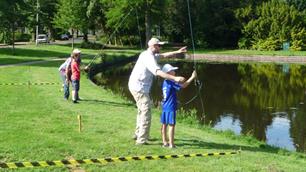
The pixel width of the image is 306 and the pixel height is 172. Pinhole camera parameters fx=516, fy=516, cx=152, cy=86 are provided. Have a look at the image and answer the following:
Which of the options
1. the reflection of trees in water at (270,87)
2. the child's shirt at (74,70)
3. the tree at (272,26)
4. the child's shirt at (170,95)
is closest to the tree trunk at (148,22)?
the tree at (272,26)

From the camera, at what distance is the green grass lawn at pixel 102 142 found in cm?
1024

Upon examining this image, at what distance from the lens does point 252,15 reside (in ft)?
268

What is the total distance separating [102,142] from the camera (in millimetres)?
11891

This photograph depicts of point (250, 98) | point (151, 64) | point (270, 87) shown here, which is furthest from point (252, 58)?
point (151, 64)

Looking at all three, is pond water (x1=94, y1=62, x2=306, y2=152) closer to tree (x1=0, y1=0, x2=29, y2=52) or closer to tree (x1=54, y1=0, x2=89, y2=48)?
tree (x1=0, y1=0, x2=29, y2=52)

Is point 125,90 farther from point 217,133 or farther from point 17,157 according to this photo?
point 17,157

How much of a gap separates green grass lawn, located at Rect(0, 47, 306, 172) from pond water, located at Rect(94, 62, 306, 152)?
4521 mm

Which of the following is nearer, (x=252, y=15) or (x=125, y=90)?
(x=125, y=90)

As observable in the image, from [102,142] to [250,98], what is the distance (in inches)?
796

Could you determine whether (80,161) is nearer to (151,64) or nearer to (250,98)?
(151,64)

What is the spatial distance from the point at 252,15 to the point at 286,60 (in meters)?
19.0

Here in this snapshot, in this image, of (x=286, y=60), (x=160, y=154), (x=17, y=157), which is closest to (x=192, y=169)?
(x=160, y=154)

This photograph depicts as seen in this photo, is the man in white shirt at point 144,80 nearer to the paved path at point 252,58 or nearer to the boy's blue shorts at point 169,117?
the boy's blue shorts at point 169,117

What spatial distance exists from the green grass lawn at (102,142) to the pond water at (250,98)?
14.8ft
